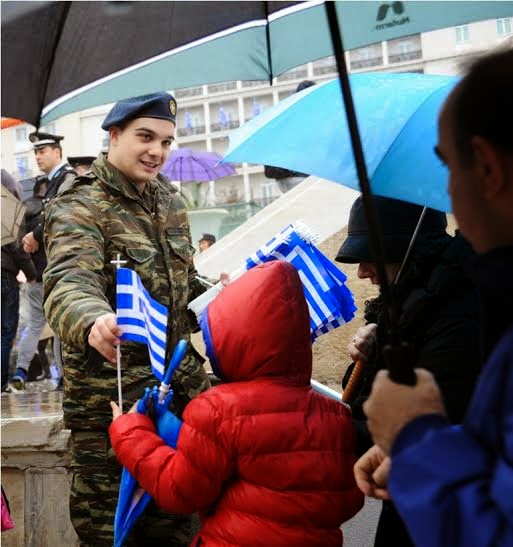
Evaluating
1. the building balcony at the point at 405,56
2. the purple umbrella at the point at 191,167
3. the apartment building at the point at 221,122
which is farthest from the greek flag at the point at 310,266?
the building balcony at the point at 405,56

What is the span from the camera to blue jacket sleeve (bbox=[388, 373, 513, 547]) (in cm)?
151

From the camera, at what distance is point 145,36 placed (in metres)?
3.43

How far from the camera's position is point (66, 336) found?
123 inches

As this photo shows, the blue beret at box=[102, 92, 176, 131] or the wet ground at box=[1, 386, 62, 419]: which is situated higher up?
the blue beret at box=[102, 92, 176, 131]

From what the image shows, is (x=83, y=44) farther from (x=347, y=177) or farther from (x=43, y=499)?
(x=43, y=499)

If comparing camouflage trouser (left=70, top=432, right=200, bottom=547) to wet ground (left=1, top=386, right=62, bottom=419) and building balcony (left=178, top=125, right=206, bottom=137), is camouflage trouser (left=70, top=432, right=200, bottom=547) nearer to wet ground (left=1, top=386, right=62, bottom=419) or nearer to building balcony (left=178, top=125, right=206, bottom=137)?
wet ground (left=1, top=386, right=62, bottom=419)

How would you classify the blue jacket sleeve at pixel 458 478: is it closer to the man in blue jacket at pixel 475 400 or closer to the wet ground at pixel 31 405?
the man in blue jacket at pixel 475 400

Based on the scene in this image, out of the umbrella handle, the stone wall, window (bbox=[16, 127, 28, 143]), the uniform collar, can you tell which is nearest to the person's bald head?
the umbrella handle

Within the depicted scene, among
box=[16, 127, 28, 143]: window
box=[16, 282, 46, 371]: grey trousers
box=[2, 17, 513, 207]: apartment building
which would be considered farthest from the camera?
box=[16, 127, 28, 143]: window

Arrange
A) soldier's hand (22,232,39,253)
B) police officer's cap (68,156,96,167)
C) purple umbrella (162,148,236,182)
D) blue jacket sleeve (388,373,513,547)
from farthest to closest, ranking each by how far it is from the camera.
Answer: purple umbrella (162,148,236,182), police officer's cap (68,156,96,167), soldier's hand (22,232,39,253), blue jacket sleeve (388,373,513,547)

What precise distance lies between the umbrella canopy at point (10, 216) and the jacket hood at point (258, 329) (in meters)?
4.94

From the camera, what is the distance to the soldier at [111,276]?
334 cm

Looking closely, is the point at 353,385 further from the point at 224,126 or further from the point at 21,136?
the point at 224,126

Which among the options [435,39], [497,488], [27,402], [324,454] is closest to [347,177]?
[324,454]
